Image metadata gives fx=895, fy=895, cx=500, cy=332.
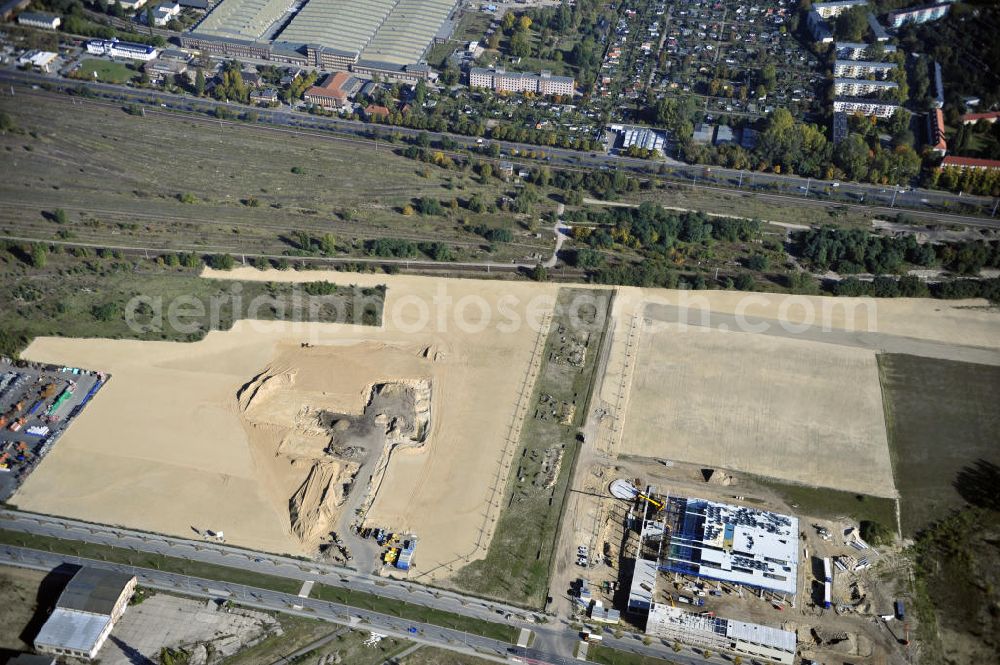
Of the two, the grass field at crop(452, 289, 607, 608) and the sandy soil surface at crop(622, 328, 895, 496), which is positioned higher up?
the sandy soil surface at crop(622, 328, 895, 496)

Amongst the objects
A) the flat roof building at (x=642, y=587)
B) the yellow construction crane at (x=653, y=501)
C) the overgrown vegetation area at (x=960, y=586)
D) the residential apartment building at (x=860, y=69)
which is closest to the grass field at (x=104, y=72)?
the yellow construction crane at (x=653, y=501)

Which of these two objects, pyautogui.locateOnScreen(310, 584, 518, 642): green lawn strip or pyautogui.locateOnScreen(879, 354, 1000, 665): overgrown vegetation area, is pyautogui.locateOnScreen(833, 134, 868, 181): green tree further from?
pyautogui.locateOnScreen(310, 584, 518, 642): green lawn strip

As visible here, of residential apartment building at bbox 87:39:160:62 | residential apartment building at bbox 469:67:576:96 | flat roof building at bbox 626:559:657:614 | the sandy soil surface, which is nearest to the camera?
flat roof building at bbox 626:559:657:614

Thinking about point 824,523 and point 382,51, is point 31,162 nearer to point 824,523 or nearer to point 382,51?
point 382,51

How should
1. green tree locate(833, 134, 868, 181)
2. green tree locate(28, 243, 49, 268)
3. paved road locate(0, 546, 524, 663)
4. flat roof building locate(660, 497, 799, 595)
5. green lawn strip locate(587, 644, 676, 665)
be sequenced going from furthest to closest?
green tree locate(833, 134, 868, 181) → green tree locate(28, 243, 49, 268) → flat roof building locate(660, 497, 799, 595) → paved road locate(0, 546, 524, 663) → green lawn strip locate(587, 644, 676, 665)

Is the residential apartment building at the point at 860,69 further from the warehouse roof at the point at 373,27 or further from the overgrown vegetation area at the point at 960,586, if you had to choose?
the overgrown vegetation area at the point at 960,586

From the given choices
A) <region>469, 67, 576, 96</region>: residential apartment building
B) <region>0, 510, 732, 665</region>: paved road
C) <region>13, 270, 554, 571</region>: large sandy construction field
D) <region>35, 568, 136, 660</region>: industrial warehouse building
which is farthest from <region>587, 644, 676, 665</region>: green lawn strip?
<region>469, 67, 576, 96</region>: residential apartment building
